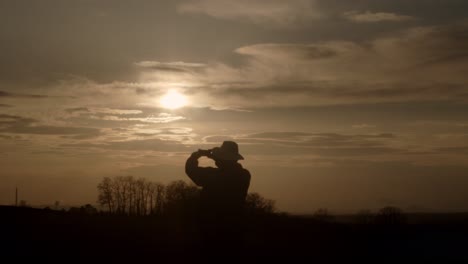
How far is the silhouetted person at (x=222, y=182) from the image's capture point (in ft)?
33.7

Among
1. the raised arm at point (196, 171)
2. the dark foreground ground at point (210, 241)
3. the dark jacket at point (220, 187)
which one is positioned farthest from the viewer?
the dark jacket at point (220, 187)

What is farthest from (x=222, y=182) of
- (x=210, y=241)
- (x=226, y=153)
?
(x=210, y=241)

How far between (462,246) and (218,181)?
4113mm

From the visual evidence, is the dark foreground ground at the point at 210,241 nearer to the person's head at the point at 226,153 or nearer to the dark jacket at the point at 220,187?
the dark jacket at the point at 220,187

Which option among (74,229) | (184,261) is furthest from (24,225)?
(184,261)

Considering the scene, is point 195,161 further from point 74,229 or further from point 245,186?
point 74,229

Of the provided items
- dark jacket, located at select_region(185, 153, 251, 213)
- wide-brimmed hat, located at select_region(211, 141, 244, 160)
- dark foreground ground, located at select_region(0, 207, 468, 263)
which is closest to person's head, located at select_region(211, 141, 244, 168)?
wide-brimmed hat, located at select_region(211, 141, 244, 160)

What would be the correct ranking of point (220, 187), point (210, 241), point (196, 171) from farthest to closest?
point (220, 187) → point (196, 171) → point (210, 241)

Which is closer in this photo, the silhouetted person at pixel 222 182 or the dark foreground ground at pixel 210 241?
the dark foreground ground at pixel 210 241

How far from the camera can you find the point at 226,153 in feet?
33.9

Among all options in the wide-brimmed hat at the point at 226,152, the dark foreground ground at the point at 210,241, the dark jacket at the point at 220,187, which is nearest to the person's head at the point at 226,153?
the wide-brimmed hat at the point at 226,152

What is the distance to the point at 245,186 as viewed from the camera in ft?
34.6

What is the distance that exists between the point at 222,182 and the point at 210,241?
1211mm

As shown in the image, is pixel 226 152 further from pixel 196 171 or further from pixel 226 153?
pixel 196 171
